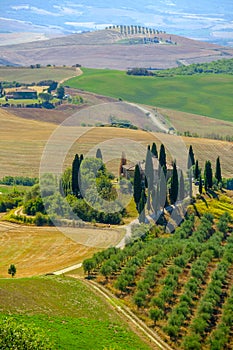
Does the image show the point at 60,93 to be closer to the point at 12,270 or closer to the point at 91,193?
the point at 91,193

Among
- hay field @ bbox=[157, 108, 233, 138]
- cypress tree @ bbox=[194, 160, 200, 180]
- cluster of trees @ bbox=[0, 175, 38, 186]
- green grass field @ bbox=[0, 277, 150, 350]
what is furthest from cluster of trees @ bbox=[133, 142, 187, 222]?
hay field @ bbox=[157, 108, 233, 138]

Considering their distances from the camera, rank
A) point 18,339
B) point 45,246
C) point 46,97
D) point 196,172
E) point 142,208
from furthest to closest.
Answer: point 46,97
point 196,172
point 142,208
point 45,246
point 18,339

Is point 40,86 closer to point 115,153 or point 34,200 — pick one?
point 115,153

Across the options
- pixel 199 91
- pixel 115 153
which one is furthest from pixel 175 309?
pixel 199 91

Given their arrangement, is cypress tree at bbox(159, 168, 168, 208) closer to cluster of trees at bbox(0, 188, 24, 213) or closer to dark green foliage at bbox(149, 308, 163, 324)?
cluster of trees at bbox(0, 188, 24, 213)

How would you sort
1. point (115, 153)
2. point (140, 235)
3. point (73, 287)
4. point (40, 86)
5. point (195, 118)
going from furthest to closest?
point (40, 86), point (195, 118), point (115, 153), point (140, 235), point (73, 287)

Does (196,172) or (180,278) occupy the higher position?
(196,172)

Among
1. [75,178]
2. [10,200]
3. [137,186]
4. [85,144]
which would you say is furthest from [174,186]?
[85,144]
